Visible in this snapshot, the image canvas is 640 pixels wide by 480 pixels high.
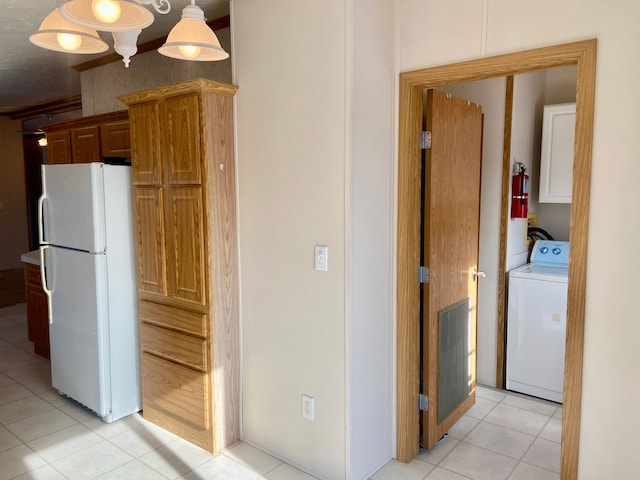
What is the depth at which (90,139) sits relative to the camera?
4238 mm

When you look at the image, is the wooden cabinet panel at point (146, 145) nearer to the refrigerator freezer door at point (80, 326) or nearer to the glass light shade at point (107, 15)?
the refrigerator freezer door at point (80, 326)

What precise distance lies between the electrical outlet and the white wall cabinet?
241 cm

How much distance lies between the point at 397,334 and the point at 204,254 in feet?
3.86

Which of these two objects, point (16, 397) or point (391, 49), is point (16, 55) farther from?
point (391, 49)

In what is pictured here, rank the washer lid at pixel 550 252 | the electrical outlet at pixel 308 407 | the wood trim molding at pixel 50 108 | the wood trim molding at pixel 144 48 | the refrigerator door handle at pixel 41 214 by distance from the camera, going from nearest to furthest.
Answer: the electrical outlet at pixel 308 407, the wood trim molding at pixel 144 48, the refrigerator door handle at pixel 41 214, the washer lid at pixel 550 252, the wood trim molding at pixel 50 108

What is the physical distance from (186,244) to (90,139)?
6.98 ft

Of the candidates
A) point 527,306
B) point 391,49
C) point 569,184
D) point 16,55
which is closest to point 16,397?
point 16,55

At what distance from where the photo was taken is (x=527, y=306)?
3.49 metres

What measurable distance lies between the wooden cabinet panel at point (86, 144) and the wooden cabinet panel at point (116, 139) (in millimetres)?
84

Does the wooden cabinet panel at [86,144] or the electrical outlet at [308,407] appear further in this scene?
the wooden cabinet panel at [86,144]

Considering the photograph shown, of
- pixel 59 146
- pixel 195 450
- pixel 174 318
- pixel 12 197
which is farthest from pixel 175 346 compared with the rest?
pixel 12 197

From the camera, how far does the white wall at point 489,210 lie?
3.56 metres

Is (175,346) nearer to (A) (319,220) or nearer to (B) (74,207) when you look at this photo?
(B) (74,207)

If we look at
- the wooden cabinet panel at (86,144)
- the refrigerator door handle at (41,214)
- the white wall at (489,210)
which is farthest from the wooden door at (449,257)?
the wooden cabinet panel at (86,144)
